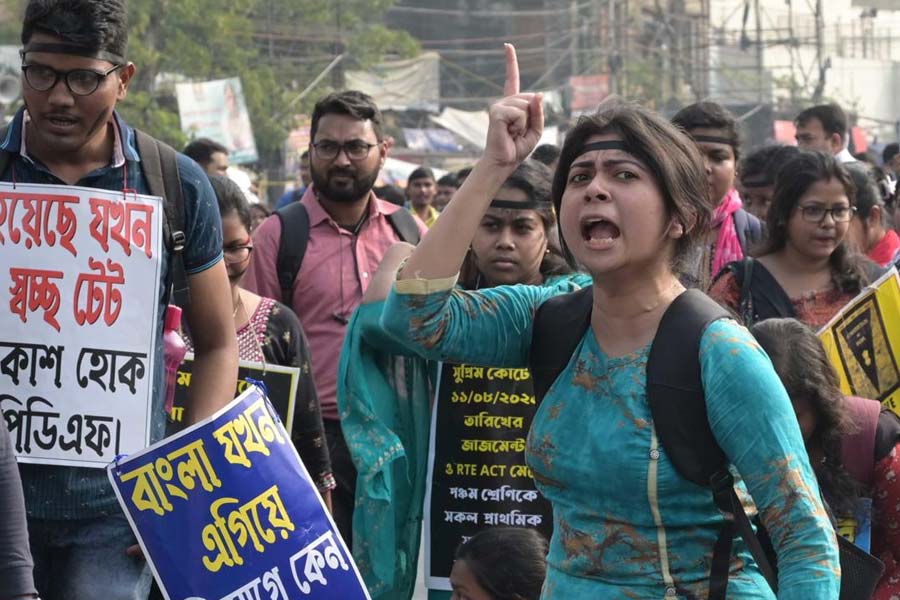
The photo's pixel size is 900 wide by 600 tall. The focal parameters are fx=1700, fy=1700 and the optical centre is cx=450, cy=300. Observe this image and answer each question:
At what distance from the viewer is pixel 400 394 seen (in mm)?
5398

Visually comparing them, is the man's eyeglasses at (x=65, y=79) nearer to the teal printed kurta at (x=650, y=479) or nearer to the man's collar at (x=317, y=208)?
the teal printed kurta at (x=650, y=479)

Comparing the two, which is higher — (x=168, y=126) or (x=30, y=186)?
(x=30, y=186)

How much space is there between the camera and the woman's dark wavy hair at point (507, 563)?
191 inches

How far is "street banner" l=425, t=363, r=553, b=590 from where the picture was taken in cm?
541

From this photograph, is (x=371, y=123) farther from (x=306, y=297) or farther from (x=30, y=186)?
(x=30, y=186)

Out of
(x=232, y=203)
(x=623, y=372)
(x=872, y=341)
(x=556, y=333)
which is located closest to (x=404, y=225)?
(x=232, y=203)

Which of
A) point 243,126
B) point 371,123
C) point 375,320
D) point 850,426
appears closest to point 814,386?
point 850,426

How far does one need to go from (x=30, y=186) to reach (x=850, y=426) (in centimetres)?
218

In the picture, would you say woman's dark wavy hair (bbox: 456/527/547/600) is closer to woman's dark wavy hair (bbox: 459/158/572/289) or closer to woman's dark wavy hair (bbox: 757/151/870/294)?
woman's dark wavy hair (bbox: 459/158/572/289)

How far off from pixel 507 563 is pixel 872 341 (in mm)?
1487

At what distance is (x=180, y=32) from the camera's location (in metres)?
35.9

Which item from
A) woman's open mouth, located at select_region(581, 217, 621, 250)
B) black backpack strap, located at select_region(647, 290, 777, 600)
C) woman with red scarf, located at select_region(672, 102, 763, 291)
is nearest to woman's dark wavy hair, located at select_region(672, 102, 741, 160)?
woman with red scarf, located at select_region(672, 102, 763, 291)

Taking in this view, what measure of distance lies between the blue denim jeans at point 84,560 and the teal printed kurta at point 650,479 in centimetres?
115

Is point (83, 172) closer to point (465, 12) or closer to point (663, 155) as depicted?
point (663, 155)
